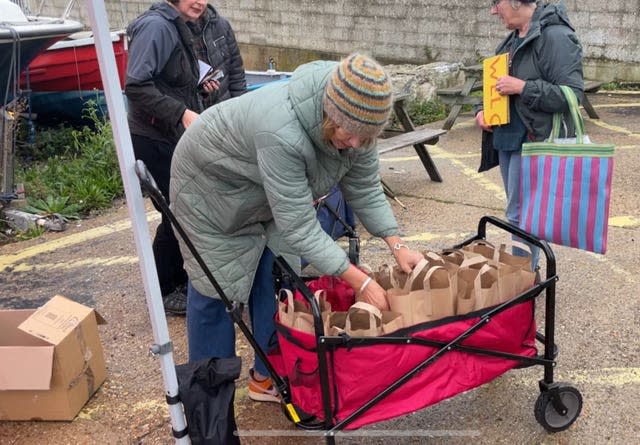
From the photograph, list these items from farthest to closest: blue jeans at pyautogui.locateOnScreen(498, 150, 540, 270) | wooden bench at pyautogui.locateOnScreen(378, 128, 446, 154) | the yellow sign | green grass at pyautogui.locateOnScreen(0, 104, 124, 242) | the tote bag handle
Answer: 1. green grass at pyautogui.locateOnScreen(0, 104, 124, 242)
2. wooden bench at pyautogui.locateOnScreen(378, 128, 446, 154)
3. blue jeans at pyautogui.locateOnScreen(498, 150, 540, 270)
4. the yellow sign
5. the tote bag handle

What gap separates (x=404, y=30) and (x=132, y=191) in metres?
9.53

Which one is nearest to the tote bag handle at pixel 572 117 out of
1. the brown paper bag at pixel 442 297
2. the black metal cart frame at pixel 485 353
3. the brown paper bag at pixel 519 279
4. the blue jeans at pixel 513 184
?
the blue jeans at pixel 513 184

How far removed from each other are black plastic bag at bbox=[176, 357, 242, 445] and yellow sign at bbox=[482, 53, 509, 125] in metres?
2.02

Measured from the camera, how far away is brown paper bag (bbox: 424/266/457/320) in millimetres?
2299

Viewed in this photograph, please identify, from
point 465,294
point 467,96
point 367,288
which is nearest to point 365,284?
point 367,288

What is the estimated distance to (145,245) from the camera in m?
2.12

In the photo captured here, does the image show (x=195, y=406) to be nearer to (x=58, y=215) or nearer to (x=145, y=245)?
(x=145, y=245)

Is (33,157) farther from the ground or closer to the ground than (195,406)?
closer to the ground

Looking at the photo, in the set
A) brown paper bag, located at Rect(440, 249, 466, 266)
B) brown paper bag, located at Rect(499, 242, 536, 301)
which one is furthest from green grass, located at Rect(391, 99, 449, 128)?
brown paper bag, located at Rect(499, 242, 536, 301)

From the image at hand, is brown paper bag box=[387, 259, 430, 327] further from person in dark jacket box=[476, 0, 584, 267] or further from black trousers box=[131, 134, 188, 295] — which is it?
black trousers box=[131, 134, 188, 295]

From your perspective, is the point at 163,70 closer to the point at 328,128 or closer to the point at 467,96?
the point at 328,128

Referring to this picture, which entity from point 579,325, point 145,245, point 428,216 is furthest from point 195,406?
point 428,216

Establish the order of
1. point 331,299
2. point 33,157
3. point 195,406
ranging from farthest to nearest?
point 33,157 → point 331,299 → point 195,406

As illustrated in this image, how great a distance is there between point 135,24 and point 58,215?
277cm
